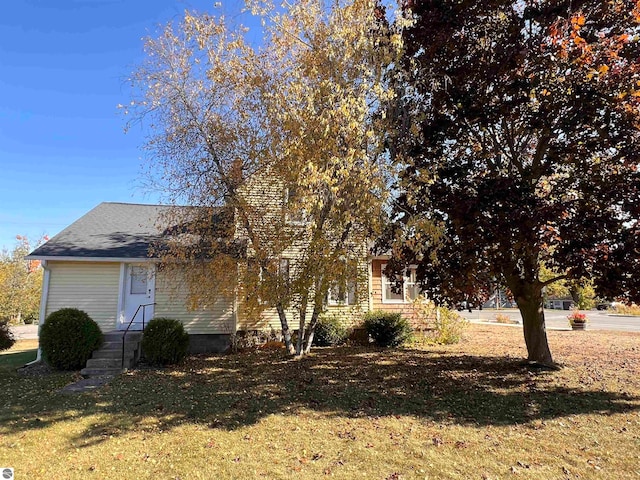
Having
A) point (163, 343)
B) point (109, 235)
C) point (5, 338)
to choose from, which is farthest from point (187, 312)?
point (5, 338)

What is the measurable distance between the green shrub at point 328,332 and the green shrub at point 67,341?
22.7ft

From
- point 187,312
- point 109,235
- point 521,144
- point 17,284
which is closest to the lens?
point 521,144

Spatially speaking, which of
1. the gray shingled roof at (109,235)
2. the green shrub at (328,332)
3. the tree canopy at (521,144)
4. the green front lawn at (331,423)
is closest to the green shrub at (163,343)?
the green front lawn at (331,423)

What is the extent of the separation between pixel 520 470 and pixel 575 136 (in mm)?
6860

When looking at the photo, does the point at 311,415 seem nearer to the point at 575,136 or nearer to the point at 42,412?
the point at 42,412

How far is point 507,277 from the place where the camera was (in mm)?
9719

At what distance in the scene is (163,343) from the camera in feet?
33.6

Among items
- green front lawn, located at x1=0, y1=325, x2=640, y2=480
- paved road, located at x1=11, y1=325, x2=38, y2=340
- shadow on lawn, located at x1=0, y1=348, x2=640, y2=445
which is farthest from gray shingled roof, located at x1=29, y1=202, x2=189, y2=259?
paved road, located at x1=11, y1=325, x2=38, y2=340

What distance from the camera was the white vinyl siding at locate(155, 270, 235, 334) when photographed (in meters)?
12.6

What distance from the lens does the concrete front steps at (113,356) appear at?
9.66m

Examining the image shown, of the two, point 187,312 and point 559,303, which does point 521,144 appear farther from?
point 559,303

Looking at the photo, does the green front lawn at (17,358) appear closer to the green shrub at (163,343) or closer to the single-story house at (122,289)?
the single-story house at (122,289)

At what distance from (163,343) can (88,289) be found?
3956 millimetres

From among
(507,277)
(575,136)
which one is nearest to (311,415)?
(507,277)
